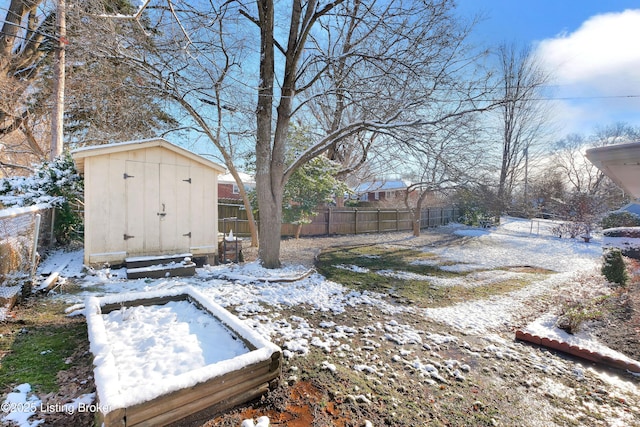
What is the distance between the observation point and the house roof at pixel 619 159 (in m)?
2.45

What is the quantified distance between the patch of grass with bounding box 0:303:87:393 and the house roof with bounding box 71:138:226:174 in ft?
9.20

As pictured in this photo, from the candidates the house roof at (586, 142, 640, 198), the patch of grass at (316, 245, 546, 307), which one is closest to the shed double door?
the patch of grass at (316, 245, 546, 307)

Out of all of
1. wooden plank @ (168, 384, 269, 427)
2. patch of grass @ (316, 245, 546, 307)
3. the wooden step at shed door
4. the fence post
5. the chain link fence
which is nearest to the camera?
wooden plank @ (168, 384, 269, 427)

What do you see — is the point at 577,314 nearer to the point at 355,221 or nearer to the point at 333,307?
the point at 333,307

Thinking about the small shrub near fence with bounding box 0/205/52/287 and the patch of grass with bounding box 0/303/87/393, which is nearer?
the patch of grass with bounding box 0/303/87/393

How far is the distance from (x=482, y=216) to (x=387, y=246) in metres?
11.7

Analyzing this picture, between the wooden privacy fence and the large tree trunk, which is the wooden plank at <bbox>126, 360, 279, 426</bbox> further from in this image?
the wooden privacy fence

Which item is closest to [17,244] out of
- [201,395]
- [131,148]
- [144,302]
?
[144,302]

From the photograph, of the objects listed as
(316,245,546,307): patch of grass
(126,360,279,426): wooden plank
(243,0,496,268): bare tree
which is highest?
(243,0,496,268): bare tree

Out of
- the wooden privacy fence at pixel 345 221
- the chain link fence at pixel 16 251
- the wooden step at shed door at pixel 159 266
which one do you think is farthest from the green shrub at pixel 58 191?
the wooden privacy fence at pixel 345 221

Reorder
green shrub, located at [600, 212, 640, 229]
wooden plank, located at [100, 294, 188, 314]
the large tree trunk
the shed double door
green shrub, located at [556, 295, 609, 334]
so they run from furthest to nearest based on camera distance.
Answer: green shrub, located at [600, 212, 640, 229] < the large tree trunk < the shed double door < green shrub, located at [556, 295, 609, 334] < wooden plank, located at [100, 294, 188, 314]

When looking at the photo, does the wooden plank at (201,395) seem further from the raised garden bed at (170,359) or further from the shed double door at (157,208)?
the shed double door at (157,208)

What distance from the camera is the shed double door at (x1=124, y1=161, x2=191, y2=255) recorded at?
5648mm

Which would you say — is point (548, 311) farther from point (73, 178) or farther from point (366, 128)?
point (73, 178)
